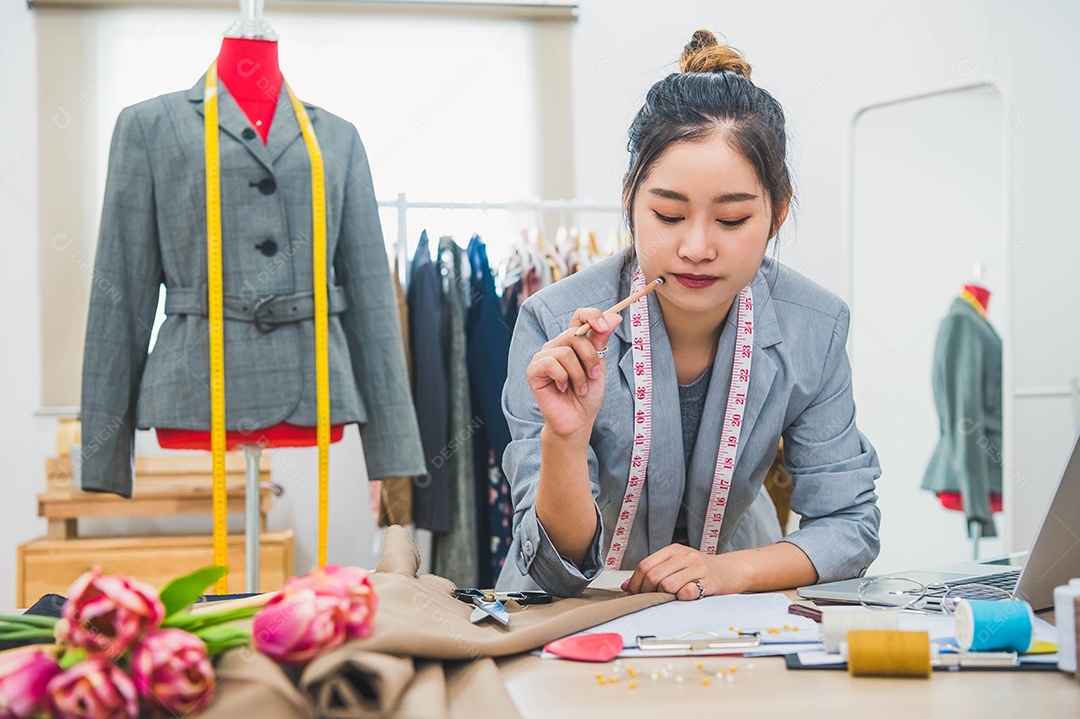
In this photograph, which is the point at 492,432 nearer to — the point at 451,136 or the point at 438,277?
the point at 438,277

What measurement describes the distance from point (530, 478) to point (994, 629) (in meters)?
0.57

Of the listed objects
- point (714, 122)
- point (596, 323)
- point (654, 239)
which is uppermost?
point (714, 122)

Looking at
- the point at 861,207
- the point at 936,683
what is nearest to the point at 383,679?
the point at 936,683

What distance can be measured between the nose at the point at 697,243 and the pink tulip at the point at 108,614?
0.74m

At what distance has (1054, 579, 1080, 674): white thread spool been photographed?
776 millimetres

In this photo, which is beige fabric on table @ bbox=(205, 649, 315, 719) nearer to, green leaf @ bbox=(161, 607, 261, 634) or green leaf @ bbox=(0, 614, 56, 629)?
green leaf @ bbox=(161, 607, 261, 634)

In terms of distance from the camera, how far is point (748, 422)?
53.6 inches

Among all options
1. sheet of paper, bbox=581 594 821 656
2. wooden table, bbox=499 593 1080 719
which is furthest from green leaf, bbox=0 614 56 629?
sheet of paper, bbox=581 594 821 656

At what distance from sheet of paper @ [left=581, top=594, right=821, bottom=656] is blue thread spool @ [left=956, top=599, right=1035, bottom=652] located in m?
0.13

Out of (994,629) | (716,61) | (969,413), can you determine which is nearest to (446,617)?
(994,629)

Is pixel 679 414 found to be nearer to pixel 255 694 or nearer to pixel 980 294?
pixel 255 694

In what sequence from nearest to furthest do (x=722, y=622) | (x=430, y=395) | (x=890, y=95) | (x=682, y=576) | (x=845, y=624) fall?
(x=845, y=624) → (x=722, y=622) → (x=682, y=576) → (x=430, y=395) → (x=890, y=95)

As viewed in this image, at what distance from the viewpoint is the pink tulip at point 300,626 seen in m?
0.68

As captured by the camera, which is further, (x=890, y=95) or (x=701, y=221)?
(x=890, y=95)
